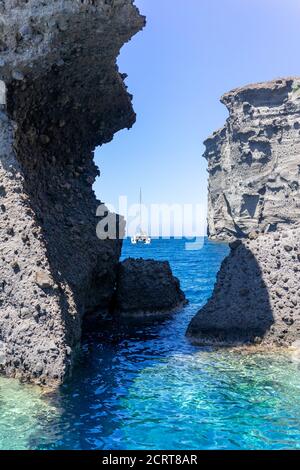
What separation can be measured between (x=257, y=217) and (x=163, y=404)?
77.7 metres

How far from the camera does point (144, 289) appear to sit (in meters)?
20.3

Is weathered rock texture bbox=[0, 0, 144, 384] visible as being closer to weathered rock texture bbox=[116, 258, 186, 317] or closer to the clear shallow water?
the clear shallow water

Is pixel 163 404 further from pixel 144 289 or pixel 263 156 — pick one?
pixel 263 156

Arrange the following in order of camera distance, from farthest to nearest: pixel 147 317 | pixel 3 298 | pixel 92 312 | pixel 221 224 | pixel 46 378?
1. pixel 221 224
2. pixel 147 317
3. pixel 92 312
4. pixel 3 298
5. pixel 46 378

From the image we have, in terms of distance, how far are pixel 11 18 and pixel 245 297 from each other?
10509 mm

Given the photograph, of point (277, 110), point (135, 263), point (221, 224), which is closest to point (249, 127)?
point (277, 110)

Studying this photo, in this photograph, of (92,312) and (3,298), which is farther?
(92,312)

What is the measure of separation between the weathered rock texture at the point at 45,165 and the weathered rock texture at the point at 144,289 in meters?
4.73

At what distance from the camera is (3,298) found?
11.4 m

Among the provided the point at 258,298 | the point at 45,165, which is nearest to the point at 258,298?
→ the point at 258,298

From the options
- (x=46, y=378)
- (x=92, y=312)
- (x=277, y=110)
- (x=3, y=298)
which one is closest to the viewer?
(x=46, y=378)

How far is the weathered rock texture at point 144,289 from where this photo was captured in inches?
784

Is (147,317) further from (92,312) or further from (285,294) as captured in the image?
(285,294)

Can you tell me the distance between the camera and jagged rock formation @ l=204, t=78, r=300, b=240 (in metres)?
78.2
